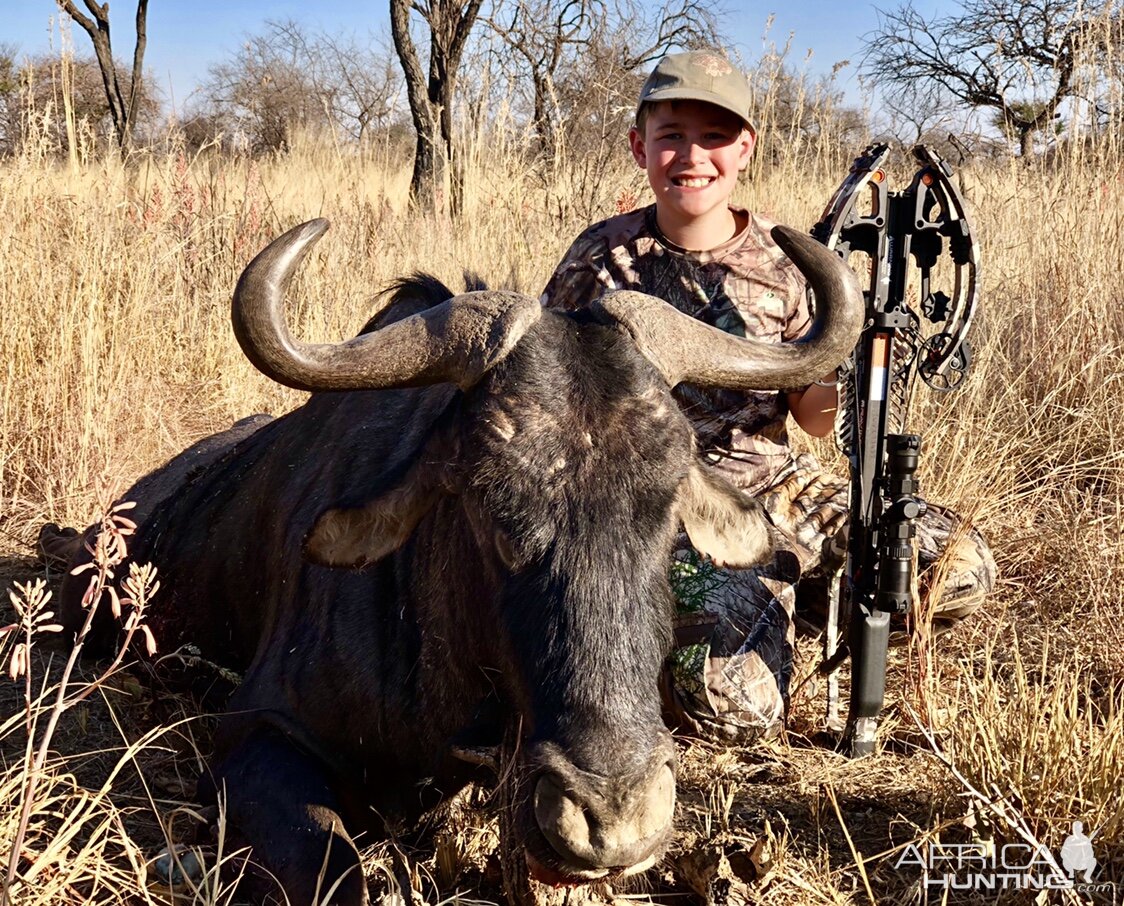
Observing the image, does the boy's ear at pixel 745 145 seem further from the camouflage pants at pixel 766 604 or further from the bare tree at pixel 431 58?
the bare tree at pixel 431 58

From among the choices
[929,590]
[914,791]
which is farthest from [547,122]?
[914,791]

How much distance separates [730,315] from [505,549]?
210cm

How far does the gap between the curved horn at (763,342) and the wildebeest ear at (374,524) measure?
0.67m

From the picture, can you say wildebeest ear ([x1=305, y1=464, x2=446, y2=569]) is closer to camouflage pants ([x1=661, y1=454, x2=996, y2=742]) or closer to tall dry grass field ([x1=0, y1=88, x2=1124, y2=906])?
tall dry grass field ([x1=0, y1=88, x2=1124, y2=906])

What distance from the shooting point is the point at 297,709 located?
3.04 metres

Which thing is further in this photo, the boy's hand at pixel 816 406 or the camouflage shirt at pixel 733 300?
the camouflage shirt at pixel 733 300

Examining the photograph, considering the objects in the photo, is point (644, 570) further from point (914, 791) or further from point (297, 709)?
point (914, 791)

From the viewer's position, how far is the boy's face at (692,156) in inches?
163

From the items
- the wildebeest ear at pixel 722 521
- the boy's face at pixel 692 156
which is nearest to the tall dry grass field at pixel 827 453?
the wildebeest ear at pixel 722 521

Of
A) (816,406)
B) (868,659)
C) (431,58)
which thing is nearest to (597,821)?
(868,659)

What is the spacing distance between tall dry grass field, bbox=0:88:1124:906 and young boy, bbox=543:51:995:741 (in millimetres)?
352

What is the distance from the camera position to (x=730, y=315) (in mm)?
4137

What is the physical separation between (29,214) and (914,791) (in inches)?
223

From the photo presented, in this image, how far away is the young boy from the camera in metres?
3.87
